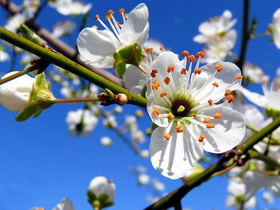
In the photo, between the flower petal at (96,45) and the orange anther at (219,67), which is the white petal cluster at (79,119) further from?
the orange anther at (219,67)

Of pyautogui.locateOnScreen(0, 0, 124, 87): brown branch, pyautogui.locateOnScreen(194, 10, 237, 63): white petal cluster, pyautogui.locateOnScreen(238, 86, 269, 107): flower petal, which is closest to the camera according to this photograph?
pyautogui.locateOnScreen(238, 86, 269, 107): flower petal

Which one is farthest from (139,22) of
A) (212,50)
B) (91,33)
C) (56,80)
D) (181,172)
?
(56,80)

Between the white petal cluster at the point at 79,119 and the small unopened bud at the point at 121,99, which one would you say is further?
the white petal cluster at the point at 79,119

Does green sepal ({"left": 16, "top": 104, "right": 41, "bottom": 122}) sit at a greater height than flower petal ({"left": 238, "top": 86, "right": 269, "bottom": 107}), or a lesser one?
lesser

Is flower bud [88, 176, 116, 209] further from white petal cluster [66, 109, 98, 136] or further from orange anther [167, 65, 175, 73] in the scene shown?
white petal cluster [66, 109, 98, 136]

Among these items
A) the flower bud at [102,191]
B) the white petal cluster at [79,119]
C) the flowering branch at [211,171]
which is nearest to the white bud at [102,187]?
the flower bud at [102,191]

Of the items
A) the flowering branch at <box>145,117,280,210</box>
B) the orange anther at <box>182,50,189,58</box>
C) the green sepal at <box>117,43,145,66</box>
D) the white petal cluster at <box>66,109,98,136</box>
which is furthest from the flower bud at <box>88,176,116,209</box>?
the white petal cluster at <box>66,109,98,136</box>

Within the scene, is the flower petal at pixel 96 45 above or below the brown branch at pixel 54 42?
below
